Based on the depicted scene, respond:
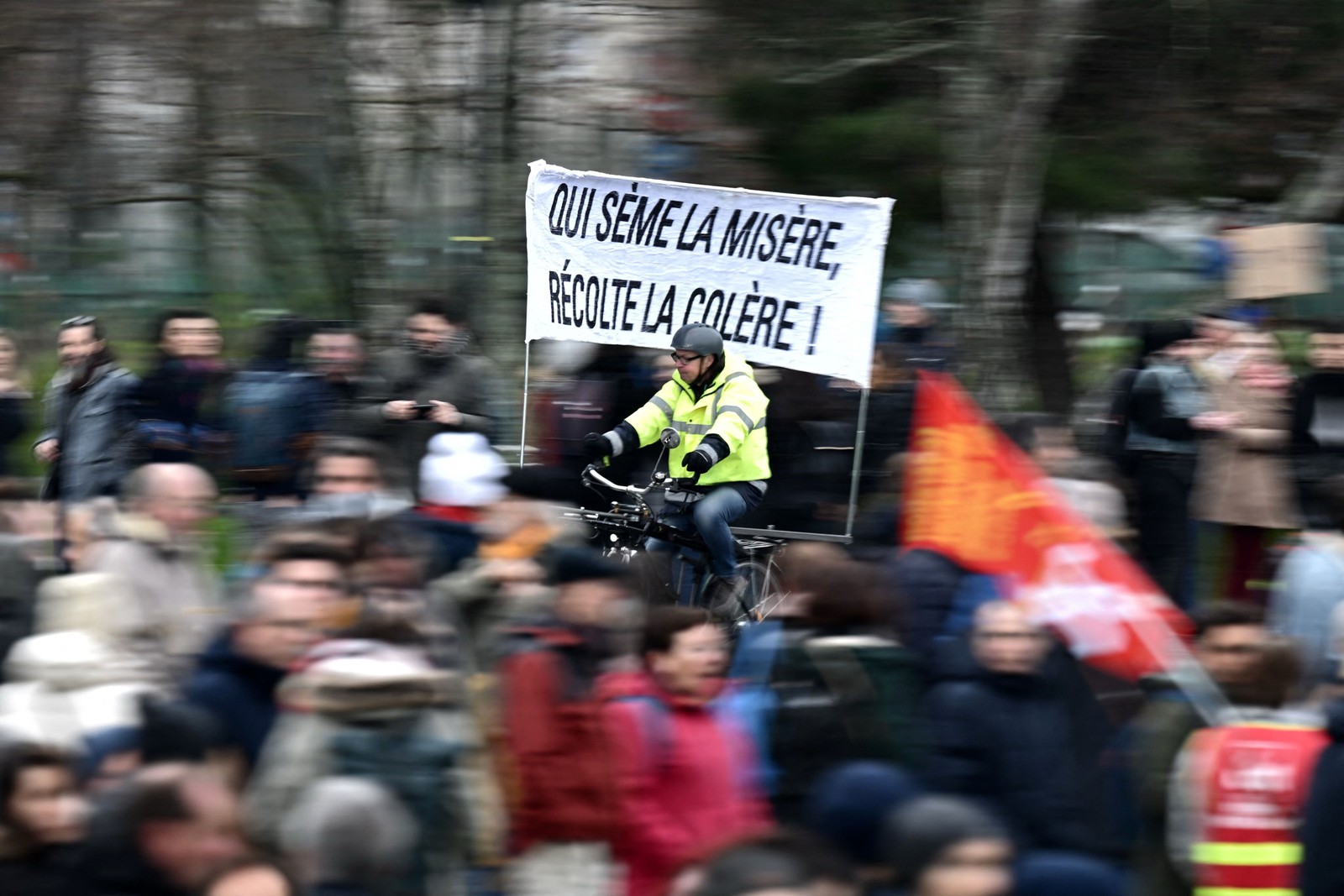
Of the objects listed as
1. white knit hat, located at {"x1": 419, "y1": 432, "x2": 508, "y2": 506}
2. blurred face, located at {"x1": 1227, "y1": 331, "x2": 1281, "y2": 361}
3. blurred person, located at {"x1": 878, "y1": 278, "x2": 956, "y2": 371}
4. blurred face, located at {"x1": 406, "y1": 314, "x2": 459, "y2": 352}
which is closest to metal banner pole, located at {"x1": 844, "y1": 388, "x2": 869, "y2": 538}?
blurred person, located at {"x1": 878, "y1": 278, "x2": 956, "y2": 371}

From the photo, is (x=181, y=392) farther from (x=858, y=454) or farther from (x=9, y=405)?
(x=858, y=454)

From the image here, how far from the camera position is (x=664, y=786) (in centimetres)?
498

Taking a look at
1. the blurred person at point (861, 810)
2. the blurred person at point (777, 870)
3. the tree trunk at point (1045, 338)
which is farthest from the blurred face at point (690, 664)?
the tree trunk at point (1045, 338)

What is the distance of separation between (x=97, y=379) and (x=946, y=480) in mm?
4480

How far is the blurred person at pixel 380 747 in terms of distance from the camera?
14.0ft

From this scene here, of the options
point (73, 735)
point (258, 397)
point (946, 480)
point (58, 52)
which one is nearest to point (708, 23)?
point (58, 52)

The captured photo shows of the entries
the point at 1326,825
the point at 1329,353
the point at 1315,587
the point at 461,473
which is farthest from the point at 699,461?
the point at 1326,825

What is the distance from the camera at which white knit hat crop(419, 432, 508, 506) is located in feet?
24.0

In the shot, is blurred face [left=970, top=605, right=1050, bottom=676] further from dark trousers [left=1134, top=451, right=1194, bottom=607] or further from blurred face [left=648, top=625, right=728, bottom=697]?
dark trousers [left=1134, top=451, right=1194, bottom=607]

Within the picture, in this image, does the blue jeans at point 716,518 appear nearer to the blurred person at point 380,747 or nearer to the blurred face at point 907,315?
the blurred face at point 907,315

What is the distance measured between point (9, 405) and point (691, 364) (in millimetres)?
3812

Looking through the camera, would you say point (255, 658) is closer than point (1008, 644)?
Yes

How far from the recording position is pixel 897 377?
10117 millimetres

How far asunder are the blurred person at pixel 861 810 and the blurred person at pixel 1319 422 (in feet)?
16.4
